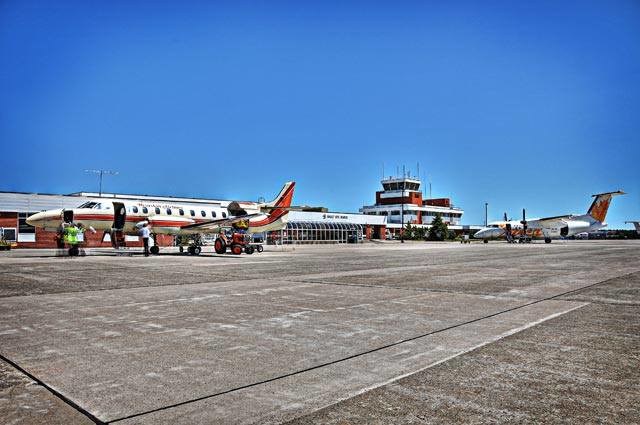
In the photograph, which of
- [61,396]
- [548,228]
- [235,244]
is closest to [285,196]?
[235,244]

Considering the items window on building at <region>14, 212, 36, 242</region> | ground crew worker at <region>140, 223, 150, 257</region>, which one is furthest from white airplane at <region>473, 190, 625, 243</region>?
window on building at <region>14, 212, 36, 242</region>

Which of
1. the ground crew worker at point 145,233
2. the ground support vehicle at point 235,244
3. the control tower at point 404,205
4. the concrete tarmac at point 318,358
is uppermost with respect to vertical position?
the control tower at point 404,205

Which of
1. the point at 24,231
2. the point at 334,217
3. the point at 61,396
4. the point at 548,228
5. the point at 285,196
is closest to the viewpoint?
the point at 61,396

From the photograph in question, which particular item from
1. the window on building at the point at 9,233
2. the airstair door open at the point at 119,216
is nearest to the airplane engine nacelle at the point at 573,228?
the airstair door open at the point at 119,216

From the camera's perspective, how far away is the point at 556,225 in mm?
68625

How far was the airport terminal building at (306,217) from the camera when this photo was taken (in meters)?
40.1

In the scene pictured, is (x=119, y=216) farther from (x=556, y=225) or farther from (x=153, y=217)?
(x=556, y=225)

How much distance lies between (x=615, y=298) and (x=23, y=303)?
10.9m

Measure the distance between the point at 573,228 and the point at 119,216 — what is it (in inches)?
2578

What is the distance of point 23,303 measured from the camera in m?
7.79

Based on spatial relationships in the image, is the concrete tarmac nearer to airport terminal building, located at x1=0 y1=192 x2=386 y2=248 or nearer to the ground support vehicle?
the ground support vehicle

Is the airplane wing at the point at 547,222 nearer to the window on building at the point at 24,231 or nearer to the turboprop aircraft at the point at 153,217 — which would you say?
the turboprop aircraft at the point at 153,217

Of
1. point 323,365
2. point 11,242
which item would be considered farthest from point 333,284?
point 11,242

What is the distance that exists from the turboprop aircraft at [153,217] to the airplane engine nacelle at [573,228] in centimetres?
5252
